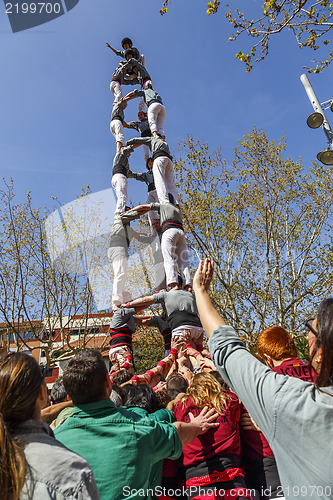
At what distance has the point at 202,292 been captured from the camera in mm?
1818

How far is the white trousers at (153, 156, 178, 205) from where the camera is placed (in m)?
7.49

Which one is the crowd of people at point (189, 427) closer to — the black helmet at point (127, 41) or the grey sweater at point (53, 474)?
the grey sweater at point (53, 474)

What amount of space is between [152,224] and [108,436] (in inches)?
260

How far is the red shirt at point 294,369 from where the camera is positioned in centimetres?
272

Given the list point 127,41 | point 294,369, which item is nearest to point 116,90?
point 127,41

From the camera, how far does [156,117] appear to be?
844cm

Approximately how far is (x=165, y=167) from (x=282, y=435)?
6874 millimetres

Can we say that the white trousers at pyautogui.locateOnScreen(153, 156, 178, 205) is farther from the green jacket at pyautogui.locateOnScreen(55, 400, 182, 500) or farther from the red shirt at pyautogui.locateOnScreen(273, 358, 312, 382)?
the green jacket at pyautogui.locateOnScreen(55, 400, 182, 500)

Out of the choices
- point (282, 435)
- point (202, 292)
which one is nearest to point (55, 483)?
point (282, 435)

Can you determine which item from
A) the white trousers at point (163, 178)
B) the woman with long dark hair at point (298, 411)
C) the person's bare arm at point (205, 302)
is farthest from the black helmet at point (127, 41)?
the woman with long dark hair at point (298, 411)

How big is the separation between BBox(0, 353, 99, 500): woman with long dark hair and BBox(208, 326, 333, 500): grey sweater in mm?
688

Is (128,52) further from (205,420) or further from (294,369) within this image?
(205,420)

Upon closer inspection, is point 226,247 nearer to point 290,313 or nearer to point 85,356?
point 290,313

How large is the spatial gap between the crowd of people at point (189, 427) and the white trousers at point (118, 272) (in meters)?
2.88
